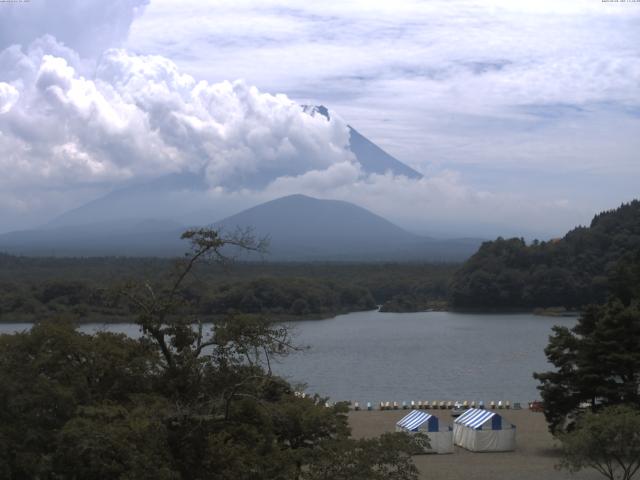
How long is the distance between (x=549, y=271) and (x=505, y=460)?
41185 mm

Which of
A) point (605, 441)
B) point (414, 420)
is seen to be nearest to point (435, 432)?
point (414, 420)

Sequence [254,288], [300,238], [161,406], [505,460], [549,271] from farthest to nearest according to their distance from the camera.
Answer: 1. [300,238]
2. [549,271]
3. [254,288]
4. [505,460]
5. [161,406]

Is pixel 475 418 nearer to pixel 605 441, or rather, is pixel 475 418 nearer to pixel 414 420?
pixel 414 420

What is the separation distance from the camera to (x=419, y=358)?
33594mm

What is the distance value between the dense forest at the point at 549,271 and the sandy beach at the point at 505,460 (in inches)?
1367

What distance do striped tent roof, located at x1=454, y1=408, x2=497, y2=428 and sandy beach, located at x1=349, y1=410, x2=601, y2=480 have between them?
500 mm

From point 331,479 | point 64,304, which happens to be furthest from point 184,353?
point 64,304

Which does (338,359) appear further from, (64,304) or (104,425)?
(104,425)

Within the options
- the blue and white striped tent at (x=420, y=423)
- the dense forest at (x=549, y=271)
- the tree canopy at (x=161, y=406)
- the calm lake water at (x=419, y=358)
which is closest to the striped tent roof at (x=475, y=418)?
the blue and white striped tent at (x=420, y=423)

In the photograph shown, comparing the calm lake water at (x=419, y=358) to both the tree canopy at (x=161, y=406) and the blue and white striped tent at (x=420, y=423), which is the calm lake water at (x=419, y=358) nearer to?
the blue and white striped tent at (x=420, y=423)

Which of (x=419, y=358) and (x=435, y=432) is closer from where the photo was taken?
(x=435, y=432)

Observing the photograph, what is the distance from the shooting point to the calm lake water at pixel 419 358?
26.5m

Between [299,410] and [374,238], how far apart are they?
175 meters

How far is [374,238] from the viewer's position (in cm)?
18550
